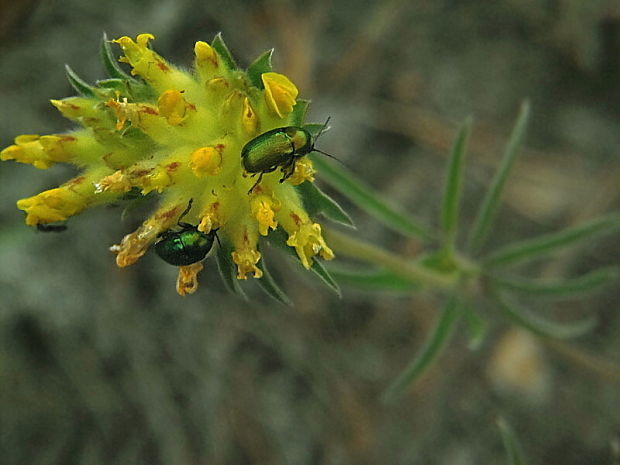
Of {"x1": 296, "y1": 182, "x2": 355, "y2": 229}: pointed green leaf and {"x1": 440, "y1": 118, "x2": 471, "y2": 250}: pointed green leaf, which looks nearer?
{"x1": 296, "y1": 182, "x2": 355, "y2": 229}: pointed green leaf

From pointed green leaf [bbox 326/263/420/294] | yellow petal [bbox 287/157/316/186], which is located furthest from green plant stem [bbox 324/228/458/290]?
yellow petal [bbox 287/157/316/186]

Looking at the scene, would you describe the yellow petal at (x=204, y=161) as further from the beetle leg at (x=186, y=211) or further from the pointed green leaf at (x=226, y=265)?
the pointed green leaf at (x=226, y=265)

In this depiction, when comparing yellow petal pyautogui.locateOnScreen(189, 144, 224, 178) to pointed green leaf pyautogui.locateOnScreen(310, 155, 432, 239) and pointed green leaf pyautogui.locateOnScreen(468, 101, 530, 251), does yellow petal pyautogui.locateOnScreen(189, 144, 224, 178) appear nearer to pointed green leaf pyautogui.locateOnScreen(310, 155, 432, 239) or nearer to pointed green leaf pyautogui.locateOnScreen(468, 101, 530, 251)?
pointed green leaf pyautogui.locateOnScreen(310, 155, 432, 239)

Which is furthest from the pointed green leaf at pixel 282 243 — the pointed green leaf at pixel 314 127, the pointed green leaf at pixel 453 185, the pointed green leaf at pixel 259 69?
the pointed green leaf at pixel 453 185

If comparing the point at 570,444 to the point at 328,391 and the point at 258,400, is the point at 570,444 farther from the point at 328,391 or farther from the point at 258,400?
the point at 258,400

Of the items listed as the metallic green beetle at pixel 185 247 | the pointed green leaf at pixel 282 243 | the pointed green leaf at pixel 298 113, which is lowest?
the pointed green leaf at pixel 282 243
